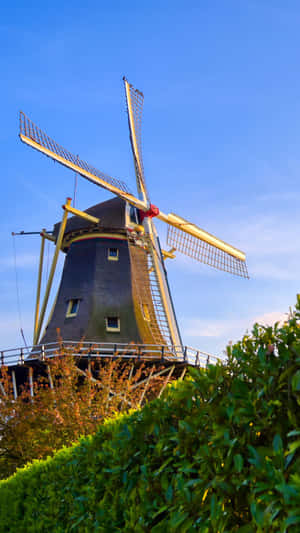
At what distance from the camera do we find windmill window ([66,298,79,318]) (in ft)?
77.9

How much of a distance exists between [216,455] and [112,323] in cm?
2034

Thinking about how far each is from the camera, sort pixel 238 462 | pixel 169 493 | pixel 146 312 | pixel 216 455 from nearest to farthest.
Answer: pixel 238 462
pixel 216 455
pixel 169 493
pixel 146 312

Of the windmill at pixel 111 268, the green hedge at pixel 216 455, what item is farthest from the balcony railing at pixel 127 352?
the green hedge at pixel 216 455

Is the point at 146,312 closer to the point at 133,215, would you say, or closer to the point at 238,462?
the point at 133,215

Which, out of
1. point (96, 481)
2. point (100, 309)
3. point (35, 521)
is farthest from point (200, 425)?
point (100, 309)

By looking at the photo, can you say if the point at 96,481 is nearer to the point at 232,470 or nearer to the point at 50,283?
the point at 232,470

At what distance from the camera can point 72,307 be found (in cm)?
2406

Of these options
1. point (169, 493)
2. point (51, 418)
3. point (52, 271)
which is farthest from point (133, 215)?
point (169, 493)

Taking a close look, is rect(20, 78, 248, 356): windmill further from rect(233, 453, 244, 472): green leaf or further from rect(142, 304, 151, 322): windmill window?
rect(233, 453, 244, 472): green leaf

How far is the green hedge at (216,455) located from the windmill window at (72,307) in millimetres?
18929

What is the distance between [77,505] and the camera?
5.21 meters

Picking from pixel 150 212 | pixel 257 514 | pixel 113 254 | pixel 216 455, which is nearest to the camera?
pixel 257 514

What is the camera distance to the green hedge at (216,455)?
104 inches

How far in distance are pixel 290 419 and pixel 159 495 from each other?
1.50 meters
